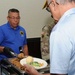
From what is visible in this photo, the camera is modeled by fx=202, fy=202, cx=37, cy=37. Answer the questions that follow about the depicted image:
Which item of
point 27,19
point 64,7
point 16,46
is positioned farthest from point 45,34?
point 64,7

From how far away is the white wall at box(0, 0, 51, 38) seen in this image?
2958 mm

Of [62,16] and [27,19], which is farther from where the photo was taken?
[27,19]

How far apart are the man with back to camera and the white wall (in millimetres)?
2148

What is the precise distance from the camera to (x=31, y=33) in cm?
320

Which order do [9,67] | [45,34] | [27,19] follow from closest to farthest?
[9,67] < [45,34] < [27,19]

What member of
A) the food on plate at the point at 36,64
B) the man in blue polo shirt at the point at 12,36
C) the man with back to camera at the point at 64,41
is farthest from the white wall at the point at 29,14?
the man with back to camera at the point at 64,41

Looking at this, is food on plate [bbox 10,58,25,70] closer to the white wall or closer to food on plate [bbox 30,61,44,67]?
food on plate [bbox 30,61,44,67]

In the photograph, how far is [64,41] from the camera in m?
0.80

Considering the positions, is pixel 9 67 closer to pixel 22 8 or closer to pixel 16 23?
pixel 16 23

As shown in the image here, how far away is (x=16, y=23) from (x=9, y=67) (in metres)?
0.90

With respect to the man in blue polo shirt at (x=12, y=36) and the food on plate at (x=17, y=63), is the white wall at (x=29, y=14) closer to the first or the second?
the man in blue polo shirt at (x=12, y=36)

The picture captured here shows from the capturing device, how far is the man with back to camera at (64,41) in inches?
31.6

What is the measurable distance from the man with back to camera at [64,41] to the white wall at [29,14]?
2.15m

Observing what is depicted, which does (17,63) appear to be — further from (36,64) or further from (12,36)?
(12,36)
